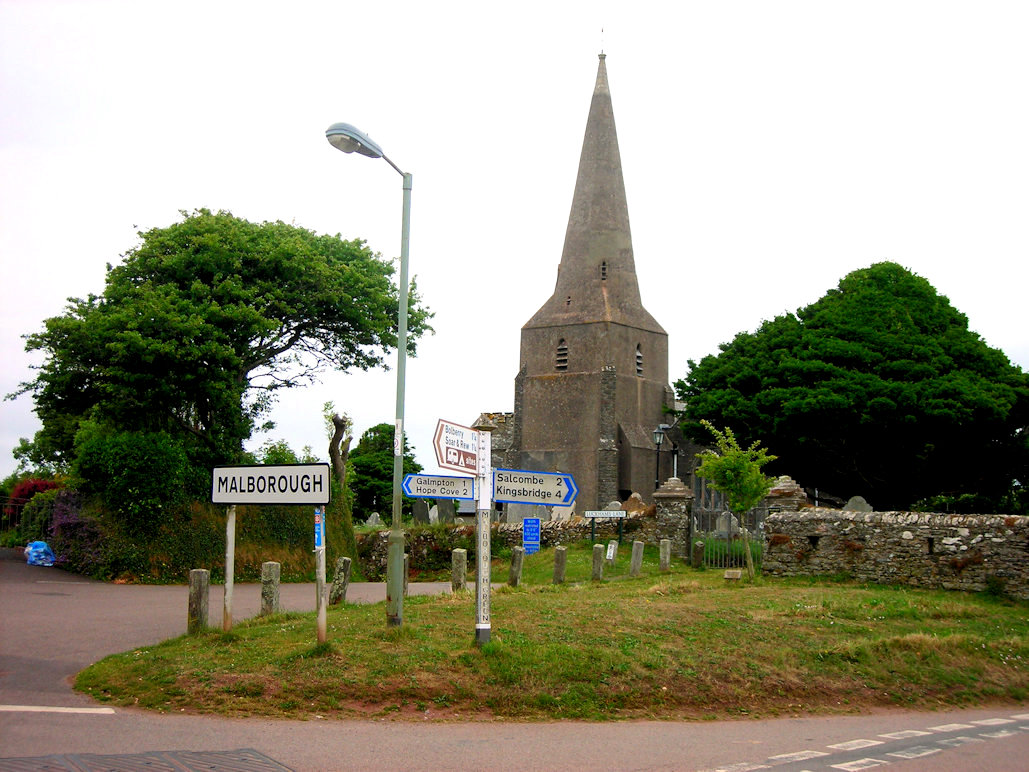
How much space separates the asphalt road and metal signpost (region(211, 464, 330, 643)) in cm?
221

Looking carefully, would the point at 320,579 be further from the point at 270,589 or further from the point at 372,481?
the point at 372,481

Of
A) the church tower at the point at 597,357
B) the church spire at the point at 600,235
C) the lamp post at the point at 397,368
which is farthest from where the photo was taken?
the church spire at the point at 600,235

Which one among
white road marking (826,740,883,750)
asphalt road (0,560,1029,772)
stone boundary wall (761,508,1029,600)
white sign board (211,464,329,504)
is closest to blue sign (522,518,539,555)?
stone boundary wall (761,508,1029,600)

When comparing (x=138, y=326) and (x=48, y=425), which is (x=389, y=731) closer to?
(x=138, y=326)

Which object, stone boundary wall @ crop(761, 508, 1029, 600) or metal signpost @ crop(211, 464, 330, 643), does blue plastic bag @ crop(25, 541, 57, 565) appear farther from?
stone boundary wall @ crop(761, 508, 1029, 600)

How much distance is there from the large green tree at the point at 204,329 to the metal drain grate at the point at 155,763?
17.7 metres

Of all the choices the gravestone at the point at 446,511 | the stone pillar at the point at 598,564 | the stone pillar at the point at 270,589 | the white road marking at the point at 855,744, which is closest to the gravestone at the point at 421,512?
the gravestone at the point at 446,511

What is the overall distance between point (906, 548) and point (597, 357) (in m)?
36.0

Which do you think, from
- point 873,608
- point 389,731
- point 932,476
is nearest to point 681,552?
point 873,608

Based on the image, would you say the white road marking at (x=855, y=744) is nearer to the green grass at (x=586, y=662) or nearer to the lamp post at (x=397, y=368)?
the green grass at (x=586, y=662)

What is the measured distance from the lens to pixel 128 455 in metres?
23.6

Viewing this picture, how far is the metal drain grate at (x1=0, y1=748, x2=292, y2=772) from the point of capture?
6615 millimetres

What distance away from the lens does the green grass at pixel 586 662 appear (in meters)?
9.35

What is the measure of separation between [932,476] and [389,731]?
130ft
